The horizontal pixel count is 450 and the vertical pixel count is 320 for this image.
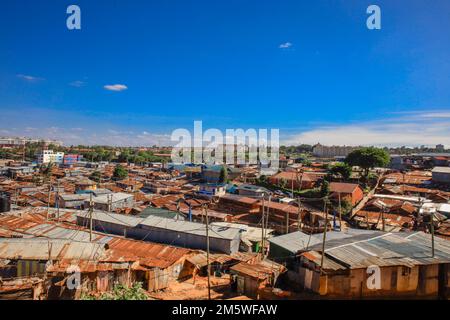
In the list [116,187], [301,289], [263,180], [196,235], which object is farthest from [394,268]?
[116,187]

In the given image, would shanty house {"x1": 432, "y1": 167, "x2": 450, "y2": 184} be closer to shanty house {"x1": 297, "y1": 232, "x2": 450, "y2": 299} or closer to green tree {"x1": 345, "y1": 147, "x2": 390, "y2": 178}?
green tree {"x1": 345, "y1": 147, "x2": 390, "y2": 178}

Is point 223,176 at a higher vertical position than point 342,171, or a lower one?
lower

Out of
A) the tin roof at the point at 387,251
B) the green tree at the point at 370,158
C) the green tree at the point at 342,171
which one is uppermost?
the green tree at the point at 370,158

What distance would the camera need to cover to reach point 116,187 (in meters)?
42.2

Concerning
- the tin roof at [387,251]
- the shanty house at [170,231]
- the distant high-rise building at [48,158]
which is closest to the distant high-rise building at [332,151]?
the distant high-rise building at [48,158]

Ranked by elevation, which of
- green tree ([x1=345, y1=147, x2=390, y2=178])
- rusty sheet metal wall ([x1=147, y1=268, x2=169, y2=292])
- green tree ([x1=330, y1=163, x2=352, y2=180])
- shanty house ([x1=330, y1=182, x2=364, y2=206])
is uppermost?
green tree ([x1=345, y1=147, x2=390, y2=178])

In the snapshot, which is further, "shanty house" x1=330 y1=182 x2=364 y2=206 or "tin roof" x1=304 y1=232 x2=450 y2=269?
"shanty house" x1=330 y1=182 x2=364 y2=206

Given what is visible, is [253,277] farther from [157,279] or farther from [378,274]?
[378,274]

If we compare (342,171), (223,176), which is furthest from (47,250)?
(342,171)

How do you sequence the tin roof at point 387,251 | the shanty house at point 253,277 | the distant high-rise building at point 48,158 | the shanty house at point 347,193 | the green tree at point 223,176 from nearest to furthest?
the tin roof at point 387,251
the shanty house at point 253,277
the shanty house at point 347,193
the green tree at point 223,176
the distant high-rise building at point 48,158

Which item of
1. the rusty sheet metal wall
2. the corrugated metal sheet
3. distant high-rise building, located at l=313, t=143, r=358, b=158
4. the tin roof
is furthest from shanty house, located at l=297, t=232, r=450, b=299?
distant high-rise building, located at l=313, t=143, r=358, b=158

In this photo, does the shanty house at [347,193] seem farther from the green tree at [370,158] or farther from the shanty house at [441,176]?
the shanty house at [441,176]
